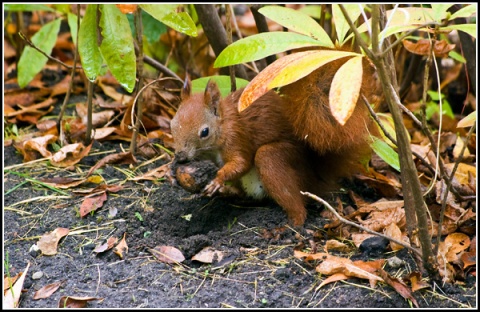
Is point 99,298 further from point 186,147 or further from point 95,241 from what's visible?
point 186,147

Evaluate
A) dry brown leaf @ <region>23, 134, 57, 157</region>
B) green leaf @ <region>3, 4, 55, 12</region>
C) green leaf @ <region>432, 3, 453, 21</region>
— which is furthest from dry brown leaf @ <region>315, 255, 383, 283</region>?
green leaf @ <region>3, 4, 55, 12</region>

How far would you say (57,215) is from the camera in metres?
2.96

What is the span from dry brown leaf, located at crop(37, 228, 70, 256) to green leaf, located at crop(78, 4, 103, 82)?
2.26 ft

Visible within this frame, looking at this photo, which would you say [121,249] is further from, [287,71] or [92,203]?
[287,71]

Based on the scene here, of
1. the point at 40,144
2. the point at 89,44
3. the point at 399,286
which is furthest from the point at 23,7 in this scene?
the point at 399,286

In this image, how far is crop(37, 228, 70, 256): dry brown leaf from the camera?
2683mm

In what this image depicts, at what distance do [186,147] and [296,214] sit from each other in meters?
0.59

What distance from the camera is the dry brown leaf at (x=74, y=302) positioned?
91.0 inches

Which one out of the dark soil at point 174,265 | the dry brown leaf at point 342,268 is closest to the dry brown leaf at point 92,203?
the dark soil at point 174,265

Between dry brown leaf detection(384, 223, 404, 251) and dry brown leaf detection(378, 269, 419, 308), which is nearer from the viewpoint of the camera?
dry brown leaf detection(378, 269, 419, 308)

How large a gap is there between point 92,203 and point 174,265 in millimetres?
633

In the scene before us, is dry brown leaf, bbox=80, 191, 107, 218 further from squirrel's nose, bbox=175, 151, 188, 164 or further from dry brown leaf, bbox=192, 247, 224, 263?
dry brown leaf, bbox=192, 247, 224, 263

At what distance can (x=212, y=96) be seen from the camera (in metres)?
3.09

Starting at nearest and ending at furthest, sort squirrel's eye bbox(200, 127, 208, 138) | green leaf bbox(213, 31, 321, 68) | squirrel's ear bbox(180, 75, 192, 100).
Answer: green leaf bbox(213, 31, 321, 68), squirrel's eye bbox(200, 127, 208, 138), squirrel's ear bbox(180, 75, 192, 100)
